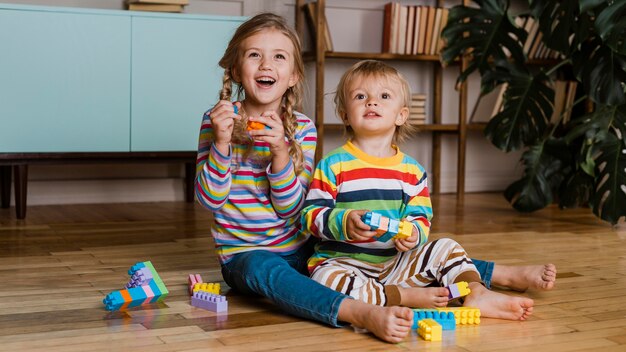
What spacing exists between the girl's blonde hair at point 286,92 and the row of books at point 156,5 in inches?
71.3

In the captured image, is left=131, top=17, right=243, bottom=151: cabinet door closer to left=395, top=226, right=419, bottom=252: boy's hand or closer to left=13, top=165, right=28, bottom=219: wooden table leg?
left=13, top=165, right=28, bottom=219: wooden table leg

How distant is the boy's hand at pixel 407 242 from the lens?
1.86 metres

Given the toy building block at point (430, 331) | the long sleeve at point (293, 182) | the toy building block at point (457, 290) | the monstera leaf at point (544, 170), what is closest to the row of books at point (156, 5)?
the monstera leaf at point (544, 170)

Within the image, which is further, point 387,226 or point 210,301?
point 210,301

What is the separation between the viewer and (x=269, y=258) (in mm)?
1931

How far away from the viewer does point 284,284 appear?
184 centimetres

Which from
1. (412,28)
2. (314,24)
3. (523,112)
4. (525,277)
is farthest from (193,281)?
(412,28)

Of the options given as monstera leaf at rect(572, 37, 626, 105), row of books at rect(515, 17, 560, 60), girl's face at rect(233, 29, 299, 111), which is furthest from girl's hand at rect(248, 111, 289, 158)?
row of books at rect(515, 17, 560, 60)

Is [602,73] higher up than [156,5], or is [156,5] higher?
[156,5]

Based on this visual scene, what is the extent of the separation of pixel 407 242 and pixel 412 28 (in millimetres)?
2801

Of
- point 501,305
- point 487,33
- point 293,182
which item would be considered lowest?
point 501,305

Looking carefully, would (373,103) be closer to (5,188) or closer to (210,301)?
(210,301)

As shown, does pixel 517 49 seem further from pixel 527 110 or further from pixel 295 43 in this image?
pixel 295 43

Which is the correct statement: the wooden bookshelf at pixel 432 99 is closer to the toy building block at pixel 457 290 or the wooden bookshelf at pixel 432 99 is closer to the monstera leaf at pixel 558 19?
the monstera leaf at pixel 558 19
